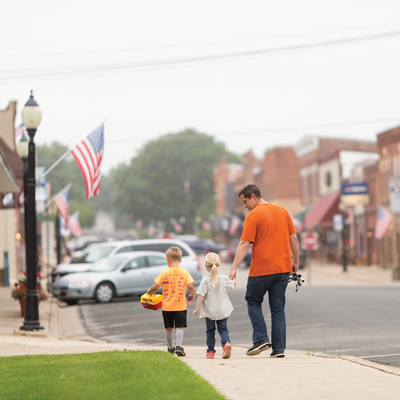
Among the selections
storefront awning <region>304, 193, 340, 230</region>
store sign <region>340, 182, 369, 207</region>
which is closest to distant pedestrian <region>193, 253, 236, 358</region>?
store sign <region>340, 182, 369, 207</region>

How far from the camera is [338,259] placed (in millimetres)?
50094

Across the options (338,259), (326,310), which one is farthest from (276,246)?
(338,259)

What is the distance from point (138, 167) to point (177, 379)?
3789 inches

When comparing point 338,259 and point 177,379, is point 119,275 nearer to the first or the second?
point 177,379

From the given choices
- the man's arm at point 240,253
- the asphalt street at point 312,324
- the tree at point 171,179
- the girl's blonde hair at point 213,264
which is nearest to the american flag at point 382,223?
the asphalt street at point 312,324

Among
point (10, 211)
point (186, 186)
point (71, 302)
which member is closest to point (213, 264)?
point (71, 302)

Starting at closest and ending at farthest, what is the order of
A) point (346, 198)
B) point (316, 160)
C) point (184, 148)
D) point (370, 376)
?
1. point (370, 376)
2. point (346, 198)
3. point (316, 160)
4. point (184, 148)

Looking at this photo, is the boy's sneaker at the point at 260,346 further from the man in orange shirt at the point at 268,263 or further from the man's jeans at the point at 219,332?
the man's jeans at the point at 219,332

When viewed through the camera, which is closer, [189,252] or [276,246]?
[276,246]

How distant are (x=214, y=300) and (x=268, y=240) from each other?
1.06 meters

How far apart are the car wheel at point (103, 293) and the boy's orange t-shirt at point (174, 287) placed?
12112 millimetres

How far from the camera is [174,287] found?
8.96 metres

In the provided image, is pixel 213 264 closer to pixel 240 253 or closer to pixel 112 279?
pixel 240 253

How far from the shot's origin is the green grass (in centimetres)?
565
